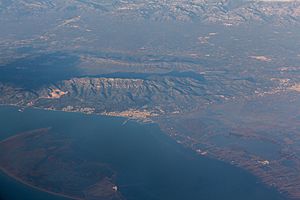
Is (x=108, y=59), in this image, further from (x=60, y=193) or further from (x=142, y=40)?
(x=60, y=193)

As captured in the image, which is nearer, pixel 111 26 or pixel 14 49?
pixel 14 49

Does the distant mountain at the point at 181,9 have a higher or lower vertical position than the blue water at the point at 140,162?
lower

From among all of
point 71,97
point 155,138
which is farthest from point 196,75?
point 155,138

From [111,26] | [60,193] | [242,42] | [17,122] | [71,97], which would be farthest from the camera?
[111,26]

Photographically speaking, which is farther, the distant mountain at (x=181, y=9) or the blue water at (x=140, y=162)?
the distant mountain at (x=181, y=9)

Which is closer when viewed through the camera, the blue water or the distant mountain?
the blue water
